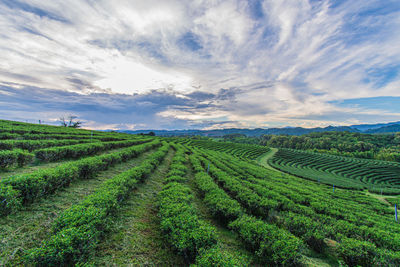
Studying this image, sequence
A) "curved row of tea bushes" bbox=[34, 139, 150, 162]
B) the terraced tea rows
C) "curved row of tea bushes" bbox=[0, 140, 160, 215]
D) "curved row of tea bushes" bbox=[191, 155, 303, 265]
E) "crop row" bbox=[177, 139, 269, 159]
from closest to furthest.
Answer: "curved row of tea bushes" bbox=[191, 155, 303, 265] → "curved row of tea bushes" bbox=[0, 140, 160, 215] → "curved row of tea bushes" bbox=[34, 139, 150, 162] → the terraced tea rows → "crop row" bbox=[177, 139, 269, 159]

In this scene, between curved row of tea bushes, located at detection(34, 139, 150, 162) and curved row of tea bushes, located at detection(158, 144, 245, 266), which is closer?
curved row of tea bushes, located at detection(158, 144, 245, 266)

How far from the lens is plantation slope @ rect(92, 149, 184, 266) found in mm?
5051

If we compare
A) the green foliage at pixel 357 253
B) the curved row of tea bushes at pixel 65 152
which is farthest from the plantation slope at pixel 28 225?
the green foliage at pixel 357 253

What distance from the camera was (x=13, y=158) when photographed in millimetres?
9516

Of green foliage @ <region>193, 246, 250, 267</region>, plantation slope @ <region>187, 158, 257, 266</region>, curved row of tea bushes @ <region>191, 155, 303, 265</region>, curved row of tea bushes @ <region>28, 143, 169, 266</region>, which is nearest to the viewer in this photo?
curved row of tea bushes @ <region>28, 143, 169, 266</region>

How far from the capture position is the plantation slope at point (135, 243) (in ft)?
16.6

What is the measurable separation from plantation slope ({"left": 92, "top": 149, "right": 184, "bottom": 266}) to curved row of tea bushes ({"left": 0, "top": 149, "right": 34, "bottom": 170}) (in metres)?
8.34

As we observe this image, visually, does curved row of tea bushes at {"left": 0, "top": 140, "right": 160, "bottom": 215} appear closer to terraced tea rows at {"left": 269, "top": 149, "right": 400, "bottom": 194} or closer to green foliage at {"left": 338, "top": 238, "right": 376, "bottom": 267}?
green foliage at {"left": 338, "top": 238, "right": 376, "bottom": 267}

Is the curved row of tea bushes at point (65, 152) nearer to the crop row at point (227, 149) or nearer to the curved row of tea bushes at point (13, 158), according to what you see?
the curved row of tea bushes at point (13, 158)

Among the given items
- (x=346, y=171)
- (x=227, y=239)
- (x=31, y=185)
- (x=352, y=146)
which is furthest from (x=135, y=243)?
(x=352, y=146)

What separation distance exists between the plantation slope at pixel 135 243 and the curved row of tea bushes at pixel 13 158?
8.34 metres

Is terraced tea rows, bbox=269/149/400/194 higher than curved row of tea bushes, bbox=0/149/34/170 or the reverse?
the reverse

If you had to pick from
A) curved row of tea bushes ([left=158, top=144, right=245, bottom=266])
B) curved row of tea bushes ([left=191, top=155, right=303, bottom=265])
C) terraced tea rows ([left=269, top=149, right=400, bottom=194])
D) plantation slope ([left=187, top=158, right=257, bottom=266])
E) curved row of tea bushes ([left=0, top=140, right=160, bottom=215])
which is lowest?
terraced tea rows ([left=269, top=149, right=400, bottom=194])

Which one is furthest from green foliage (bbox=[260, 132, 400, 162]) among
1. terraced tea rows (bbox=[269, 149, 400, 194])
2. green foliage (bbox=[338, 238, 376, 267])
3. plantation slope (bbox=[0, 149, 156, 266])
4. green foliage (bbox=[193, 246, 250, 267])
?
plantation slope (bbox=[0, 149, 156, 266])
